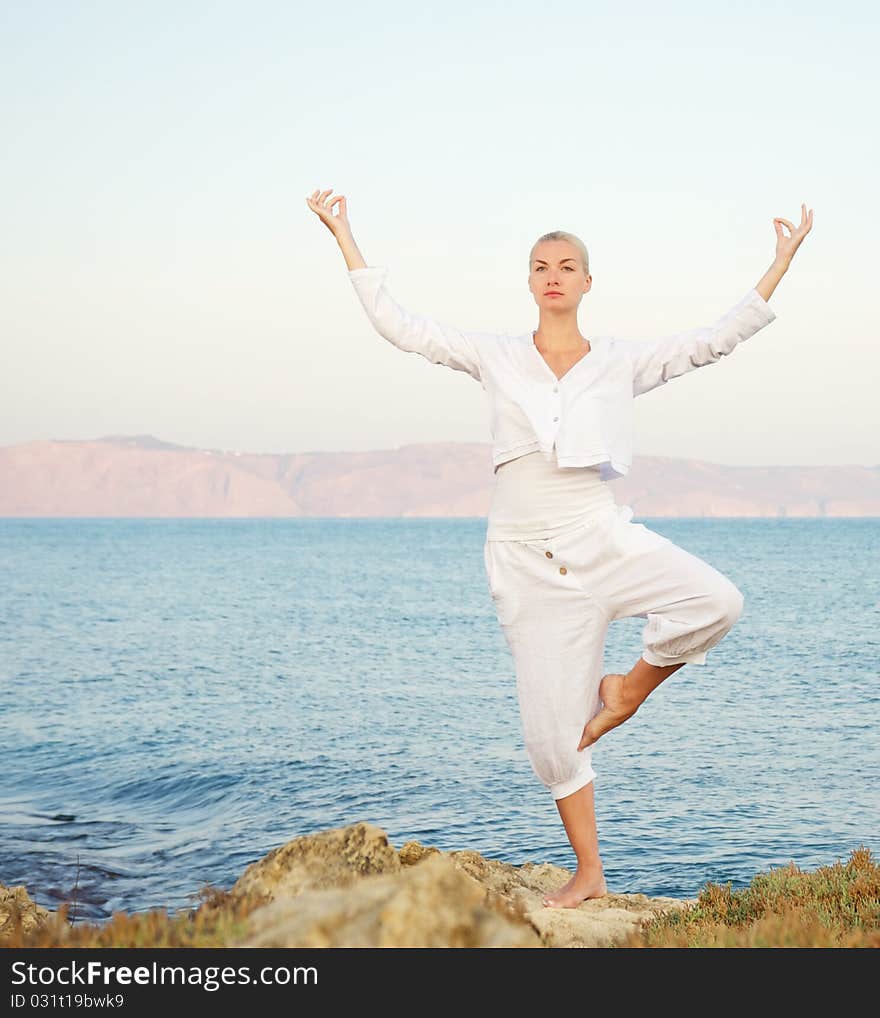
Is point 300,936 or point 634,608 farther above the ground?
point 634,608

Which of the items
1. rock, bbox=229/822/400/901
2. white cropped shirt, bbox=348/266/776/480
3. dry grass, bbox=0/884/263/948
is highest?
white cropped shirt, bbox=348/266/776/480

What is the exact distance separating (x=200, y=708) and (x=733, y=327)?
2592cm

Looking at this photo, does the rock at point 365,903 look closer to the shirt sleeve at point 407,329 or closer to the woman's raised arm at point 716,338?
the shirt sleeve at point 407,329

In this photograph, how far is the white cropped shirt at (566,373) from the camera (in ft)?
20.1

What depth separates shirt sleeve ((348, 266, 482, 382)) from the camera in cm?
633

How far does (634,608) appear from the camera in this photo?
6113 millimetres

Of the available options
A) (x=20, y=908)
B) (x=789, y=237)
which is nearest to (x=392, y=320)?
(x=789, y=237)

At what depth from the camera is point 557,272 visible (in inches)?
249

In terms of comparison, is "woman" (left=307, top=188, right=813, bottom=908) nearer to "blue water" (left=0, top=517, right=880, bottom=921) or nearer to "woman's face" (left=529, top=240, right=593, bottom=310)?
"woman's face" (left=529, top=240, right=593, bottom=310)

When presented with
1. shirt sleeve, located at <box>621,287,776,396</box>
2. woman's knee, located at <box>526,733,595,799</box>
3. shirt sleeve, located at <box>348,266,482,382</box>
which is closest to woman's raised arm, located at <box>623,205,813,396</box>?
shirt sleeve, located at <box>621,287,776,396</box>

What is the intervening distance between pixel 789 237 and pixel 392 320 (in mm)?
2260

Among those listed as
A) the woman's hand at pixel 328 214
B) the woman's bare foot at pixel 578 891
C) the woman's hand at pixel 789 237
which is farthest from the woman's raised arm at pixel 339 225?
the woman's bare foot at pixel 578 891
